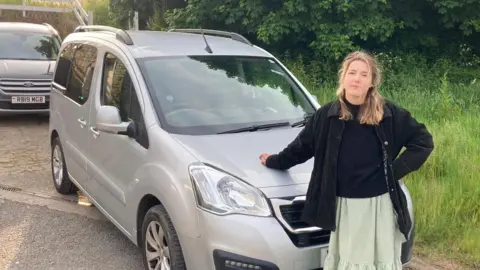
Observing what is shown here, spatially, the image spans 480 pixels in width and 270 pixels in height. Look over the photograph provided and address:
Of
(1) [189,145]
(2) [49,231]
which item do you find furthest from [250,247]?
(2) [49,231]

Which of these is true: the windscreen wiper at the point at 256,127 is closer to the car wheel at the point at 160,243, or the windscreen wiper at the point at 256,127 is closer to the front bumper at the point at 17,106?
the car wheel at the point at 160,243

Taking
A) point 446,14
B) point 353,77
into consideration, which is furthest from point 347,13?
point 353,77

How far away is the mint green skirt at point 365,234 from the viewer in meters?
2.85

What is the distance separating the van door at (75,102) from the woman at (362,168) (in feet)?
8.37

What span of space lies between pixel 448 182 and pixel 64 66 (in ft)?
13.2

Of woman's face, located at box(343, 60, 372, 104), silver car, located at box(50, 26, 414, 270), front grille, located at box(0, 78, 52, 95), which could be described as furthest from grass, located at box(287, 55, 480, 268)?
front grille, located at box(0, 78, 52, 95)

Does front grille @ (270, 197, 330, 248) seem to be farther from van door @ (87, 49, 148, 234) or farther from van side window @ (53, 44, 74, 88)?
van side window @ (53, 44, 74, 88)

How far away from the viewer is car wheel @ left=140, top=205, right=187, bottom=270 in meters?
3.24

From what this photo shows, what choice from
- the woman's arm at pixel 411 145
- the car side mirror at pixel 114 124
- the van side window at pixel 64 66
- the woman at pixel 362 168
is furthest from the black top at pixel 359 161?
the van side window at pixel 64 66

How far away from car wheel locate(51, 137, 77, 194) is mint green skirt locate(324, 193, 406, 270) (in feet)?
11.7

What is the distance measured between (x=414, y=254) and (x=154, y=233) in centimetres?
202

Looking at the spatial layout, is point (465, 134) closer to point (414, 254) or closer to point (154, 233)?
point (414, 254)

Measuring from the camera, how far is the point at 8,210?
539 centimetres

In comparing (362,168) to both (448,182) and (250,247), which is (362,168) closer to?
(250,247)
